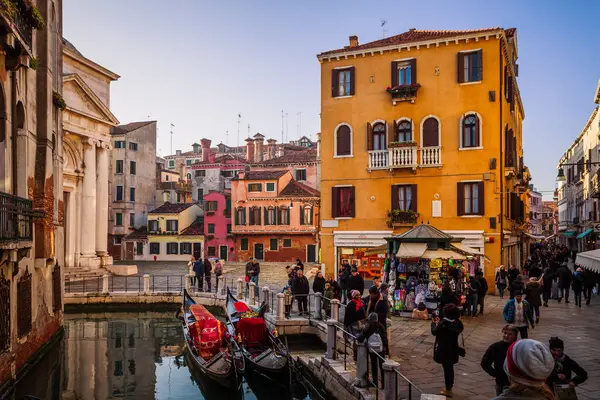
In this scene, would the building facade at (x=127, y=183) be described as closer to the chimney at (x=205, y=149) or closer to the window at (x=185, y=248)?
the window at (x=185, y=248)

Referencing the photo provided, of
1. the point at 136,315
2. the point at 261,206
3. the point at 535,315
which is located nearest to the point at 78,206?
the point at 136,315

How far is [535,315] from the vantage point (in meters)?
15.3

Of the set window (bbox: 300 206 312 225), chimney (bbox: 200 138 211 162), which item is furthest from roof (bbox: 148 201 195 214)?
window (bbox: 300 206 312 225)

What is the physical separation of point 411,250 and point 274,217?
2732 centimetres

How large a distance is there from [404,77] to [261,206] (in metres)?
21.1

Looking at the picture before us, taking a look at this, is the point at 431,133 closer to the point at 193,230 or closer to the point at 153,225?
the point at 193,230

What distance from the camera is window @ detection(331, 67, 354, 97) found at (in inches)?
1005

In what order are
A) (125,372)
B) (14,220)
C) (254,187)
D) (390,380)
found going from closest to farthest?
(390,380), (14,220), (125,372), (254,187)

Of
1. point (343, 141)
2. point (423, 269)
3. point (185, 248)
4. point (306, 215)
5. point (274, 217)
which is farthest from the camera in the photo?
point (185, 248)

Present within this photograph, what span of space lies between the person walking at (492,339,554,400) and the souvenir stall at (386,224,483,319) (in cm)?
1280

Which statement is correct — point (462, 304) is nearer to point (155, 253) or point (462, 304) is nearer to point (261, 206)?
point (261, 206)

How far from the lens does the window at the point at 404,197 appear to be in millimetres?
24109

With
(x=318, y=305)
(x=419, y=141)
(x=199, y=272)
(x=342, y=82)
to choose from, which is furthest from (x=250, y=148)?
(x=318, y=305)

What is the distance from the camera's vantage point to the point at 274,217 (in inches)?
1702
